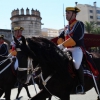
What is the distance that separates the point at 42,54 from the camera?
16.9ft

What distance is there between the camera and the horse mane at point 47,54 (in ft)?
16.8

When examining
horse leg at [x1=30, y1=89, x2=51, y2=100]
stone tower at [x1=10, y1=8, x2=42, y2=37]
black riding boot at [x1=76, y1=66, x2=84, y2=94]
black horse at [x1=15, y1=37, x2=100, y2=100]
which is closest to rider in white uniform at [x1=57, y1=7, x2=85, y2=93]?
black riding boot at [x1=76, y1=66, x2=84, y2=94]

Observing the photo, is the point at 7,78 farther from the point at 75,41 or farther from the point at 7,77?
the point at 75,41

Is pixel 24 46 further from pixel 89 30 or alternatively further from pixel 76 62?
pixel 89 30

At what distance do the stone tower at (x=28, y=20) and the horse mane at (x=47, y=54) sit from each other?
116 feet

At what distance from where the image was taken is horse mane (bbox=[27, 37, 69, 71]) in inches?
202

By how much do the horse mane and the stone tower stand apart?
3551 centimetres

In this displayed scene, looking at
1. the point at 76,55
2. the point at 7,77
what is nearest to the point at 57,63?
the point at 76,55

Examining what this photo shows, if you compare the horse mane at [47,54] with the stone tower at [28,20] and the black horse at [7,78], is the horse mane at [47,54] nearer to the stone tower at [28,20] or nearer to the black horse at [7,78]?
the black horse at [7,78]

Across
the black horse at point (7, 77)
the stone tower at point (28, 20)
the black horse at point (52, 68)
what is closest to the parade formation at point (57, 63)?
the black horse at point (52, 68)

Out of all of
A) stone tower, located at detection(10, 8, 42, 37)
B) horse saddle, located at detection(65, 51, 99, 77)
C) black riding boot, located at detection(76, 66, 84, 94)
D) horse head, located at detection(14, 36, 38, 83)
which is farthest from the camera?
stone tower, located at detection(10, 8, 42, 37)

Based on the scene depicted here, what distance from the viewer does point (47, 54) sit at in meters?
5.19

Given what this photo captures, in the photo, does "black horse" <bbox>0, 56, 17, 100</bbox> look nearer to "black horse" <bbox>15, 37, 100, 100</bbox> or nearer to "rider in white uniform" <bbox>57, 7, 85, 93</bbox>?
"black horse" <bbox>15, 37, 100, 100</bbox>

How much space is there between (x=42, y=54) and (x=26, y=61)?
0.41 metres
